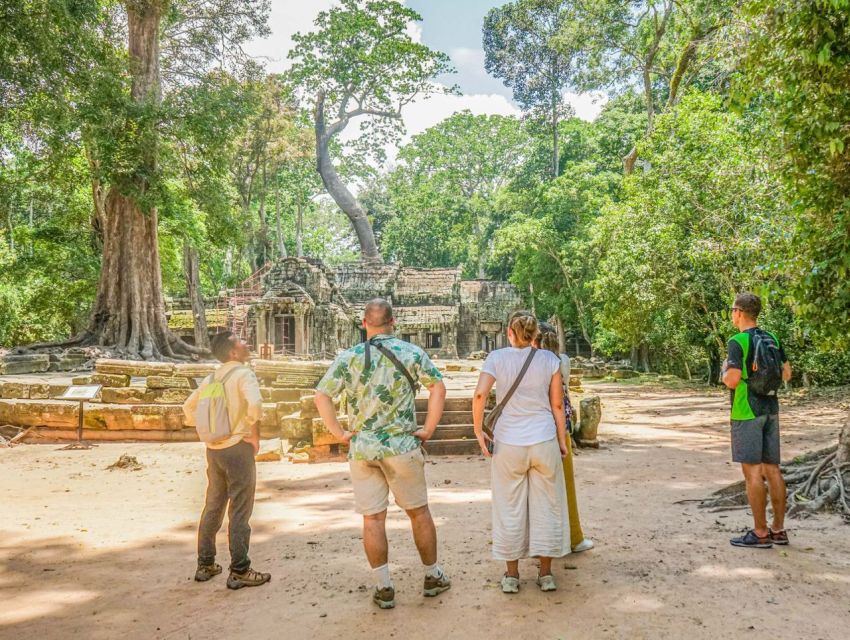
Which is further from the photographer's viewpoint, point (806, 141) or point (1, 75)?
point (1, 75)

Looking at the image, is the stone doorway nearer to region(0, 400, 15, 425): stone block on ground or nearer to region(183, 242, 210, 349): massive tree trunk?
region(183, 242, 210, 349): massive tree trunk

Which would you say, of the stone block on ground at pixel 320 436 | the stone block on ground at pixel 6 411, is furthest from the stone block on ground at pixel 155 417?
the stone block on ground at pixel 320 436

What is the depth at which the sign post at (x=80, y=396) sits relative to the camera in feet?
30.4

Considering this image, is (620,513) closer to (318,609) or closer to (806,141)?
(318,609)

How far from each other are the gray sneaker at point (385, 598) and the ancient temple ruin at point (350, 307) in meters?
20.7

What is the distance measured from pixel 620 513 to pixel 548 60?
3844 centimetres

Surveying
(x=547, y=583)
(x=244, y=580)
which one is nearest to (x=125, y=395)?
(x=244, y=580)

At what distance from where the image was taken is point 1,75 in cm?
1031

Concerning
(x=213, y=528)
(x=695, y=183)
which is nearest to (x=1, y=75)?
(x=213, y=528)

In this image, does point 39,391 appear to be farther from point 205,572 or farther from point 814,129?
point 814,129

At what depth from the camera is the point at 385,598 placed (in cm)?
346

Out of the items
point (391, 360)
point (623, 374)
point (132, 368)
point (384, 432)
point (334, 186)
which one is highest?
point (334, 186)

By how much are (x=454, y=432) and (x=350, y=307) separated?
23.3 m

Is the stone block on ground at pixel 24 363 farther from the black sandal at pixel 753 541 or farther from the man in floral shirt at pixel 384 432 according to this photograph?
the black sandal at pixel 753 541
